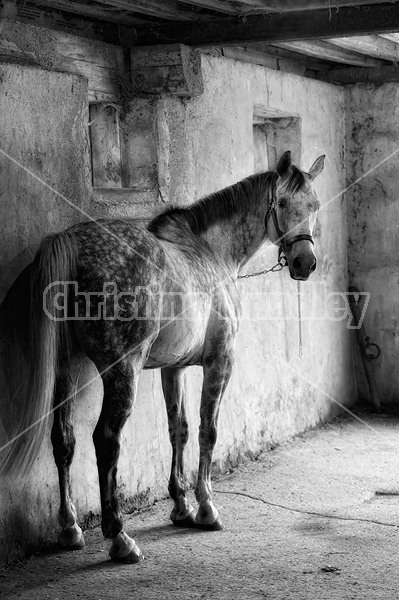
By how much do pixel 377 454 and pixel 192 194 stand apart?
2524 mm

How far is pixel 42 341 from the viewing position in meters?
4.02

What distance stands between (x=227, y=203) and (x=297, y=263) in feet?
1.77

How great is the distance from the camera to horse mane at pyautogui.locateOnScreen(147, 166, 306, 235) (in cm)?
505

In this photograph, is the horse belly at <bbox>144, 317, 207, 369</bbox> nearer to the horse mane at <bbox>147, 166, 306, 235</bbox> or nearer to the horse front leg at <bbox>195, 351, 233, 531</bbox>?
the horse front leg at <bbox>195, 351, 233, 531</bbox>

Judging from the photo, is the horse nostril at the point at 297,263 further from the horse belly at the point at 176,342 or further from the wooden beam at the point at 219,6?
the wooden beam at the point at 219,6

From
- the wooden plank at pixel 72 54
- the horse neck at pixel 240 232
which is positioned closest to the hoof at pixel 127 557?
the horse neck at pixel 240 232

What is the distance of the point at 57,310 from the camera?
4.04 meters

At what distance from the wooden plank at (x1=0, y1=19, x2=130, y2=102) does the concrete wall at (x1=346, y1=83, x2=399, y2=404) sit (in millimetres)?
3426

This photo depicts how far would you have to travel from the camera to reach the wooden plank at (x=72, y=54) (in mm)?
4457

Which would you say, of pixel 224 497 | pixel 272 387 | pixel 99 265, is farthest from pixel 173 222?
pixel 272 387

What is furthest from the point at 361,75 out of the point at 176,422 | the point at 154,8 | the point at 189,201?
the point at 176,422


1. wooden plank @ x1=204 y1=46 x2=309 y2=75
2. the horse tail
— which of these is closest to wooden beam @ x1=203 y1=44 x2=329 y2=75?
wooden plank @ x1=204 y1=46 x2=309 y2=75

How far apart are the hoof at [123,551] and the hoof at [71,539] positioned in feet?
0.87

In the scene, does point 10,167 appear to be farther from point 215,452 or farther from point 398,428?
point 398,428
